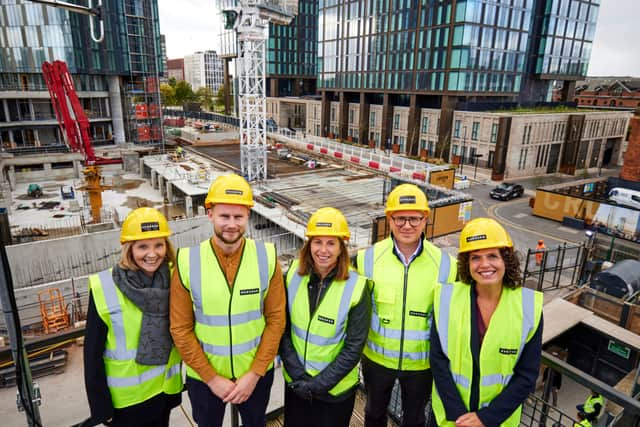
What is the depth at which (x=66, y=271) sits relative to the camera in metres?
18.9

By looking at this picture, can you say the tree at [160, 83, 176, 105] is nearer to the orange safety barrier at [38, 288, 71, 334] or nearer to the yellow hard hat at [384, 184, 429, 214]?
the orange safety barrier at [38, 288, 71, 334]

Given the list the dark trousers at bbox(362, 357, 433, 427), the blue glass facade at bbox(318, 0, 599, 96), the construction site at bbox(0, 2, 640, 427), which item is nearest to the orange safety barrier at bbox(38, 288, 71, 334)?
the construction site at bbox(0, 2, 640, 427)

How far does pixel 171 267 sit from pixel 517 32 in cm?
5096

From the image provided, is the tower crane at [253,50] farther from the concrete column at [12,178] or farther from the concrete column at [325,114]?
the concrete column at [325,114]

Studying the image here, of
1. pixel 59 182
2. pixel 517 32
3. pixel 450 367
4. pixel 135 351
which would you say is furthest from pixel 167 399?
pixel 517 32

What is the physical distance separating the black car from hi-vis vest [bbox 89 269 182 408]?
32.8 m

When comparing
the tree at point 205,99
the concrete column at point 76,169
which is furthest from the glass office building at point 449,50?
the tree at point 205,99

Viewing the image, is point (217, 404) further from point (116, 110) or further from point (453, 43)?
point (116, 110)

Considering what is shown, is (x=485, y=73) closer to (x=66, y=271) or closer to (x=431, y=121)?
(x=431, y=121)

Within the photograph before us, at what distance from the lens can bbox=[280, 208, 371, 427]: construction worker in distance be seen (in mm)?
3367

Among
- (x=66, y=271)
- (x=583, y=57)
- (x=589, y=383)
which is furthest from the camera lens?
(x=583, y=57)

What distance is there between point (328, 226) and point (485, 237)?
123cm

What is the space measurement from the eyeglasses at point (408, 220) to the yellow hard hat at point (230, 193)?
1.33m

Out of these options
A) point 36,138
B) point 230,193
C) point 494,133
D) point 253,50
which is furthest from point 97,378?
point 36,138
